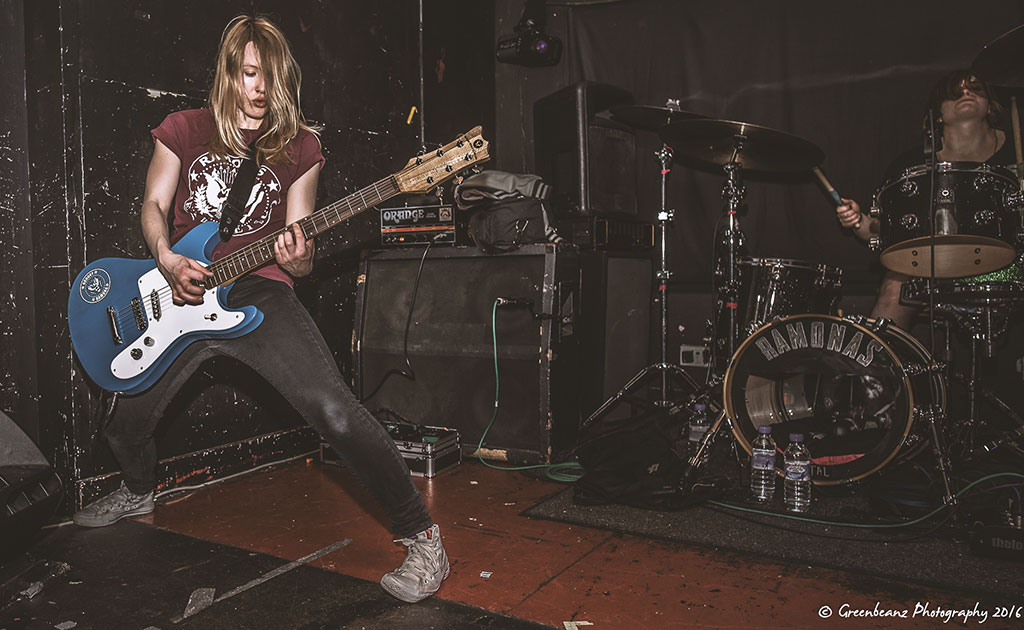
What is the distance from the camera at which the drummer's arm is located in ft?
10.9

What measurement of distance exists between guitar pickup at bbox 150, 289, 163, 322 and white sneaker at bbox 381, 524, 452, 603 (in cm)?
115

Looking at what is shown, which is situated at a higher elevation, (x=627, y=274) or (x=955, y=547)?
(x=627, y=274)

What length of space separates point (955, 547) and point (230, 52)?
3080mm

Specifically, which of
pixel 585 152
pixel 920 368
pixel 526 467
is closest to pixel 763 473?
pixel 920 368

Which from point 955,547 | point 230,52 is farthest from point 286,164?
point 955,547

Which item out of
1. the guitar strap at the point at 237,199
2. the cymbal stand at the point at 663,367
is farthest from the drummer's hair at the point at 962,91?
the guitar strap at the point at 237,199

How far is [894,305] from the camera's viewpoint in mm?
3543

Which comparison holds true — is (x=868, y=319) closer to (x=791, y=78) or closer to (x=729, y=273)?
(x=729, y=273)

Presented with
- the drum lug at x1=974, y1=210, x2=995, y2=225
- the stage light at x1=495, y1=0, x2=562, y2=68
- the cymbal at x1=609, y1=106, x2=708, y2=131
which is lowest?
the drum lug at x1=974, y1=210, x2=995, y2=225

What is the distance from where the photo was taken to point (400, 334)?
3.83 meters

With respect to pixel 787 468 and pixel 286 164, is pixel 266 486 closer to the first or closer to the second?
pixel 286 164

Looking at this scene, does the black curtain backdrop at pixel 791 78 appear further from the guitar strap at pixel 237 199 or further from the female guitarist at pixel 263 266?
the guitar strap at pixel 237 199

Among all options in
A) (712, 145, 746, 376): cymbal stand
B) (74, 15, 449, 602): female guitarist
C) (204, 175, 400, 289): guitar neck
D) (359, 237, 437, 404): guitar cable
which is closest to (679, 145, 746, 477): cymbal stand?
(712, 145, 746, 376): cymbal stand

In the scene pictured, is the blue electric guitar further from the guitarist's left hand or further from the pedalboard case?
the pedalboard case
